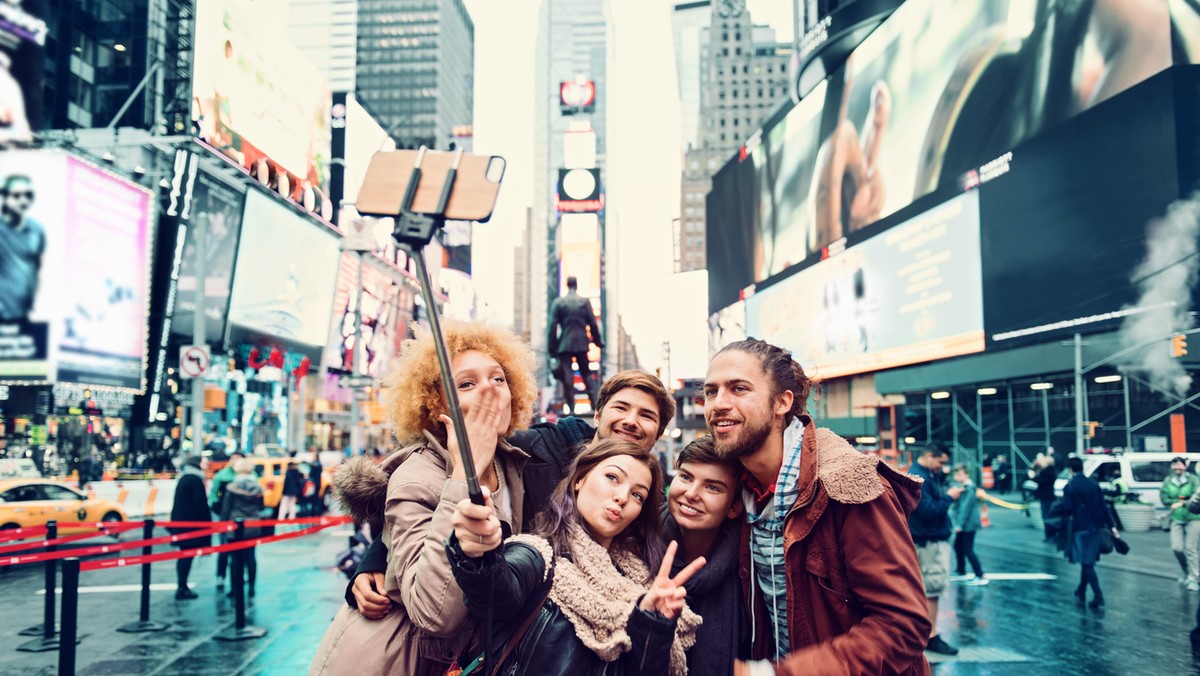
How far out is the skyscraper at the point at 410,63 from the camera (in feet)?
496

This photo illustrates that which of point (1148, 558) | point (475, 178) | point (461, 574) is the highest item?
point (475, 178)

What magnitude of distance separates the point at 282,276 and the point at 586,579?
145ft

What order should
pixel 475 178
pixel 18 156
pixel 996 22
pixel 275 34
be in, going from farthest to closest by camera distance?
pixel 275 34
pixel 18 156
pixel 996 22
pixel 475 178

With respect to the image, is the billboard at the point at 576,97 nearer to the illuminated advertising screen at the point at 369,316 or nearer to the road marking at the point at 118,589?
the illuminated advertising screen at the point at 369,316

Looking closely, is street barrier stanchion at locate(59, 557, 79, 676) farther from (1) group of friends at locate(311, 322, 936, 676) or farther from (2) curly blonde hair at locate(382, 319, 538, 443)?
(1) group of friends at locate(311, 322, 936, 676)

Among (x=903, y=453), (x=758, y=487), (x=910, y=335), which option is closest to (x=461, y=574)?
(x=758, y=487)

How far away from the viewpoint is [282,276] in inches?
1708

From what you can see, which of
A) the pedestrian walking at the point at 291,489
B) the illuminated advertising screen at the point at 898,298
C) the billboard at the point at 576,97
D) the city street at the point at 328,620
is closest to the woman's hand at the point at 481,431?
the city street at the point at 328,620

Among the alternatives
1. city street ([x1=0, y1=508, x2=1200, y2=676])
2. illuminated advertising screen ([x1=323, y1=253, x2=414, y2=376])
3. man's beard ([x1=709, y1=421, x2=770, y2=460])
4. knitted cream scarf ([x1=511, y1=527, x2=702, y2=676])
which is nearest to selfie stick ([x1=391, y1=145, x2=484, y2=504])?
knitted cream scarf ([x1=511, y1=527, x2=702, y2=676])

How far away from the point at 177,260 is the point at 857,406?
115ft

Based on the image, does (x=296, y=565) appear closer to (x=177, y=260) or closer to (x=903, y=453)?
(x=177, y=260)

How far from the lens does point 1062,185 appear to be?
20.8 metres

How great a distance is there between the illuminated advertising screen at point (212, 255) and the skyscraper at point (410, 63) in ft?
365

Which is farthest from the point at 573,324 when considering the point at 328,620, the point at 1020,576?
the point at 1020,576
